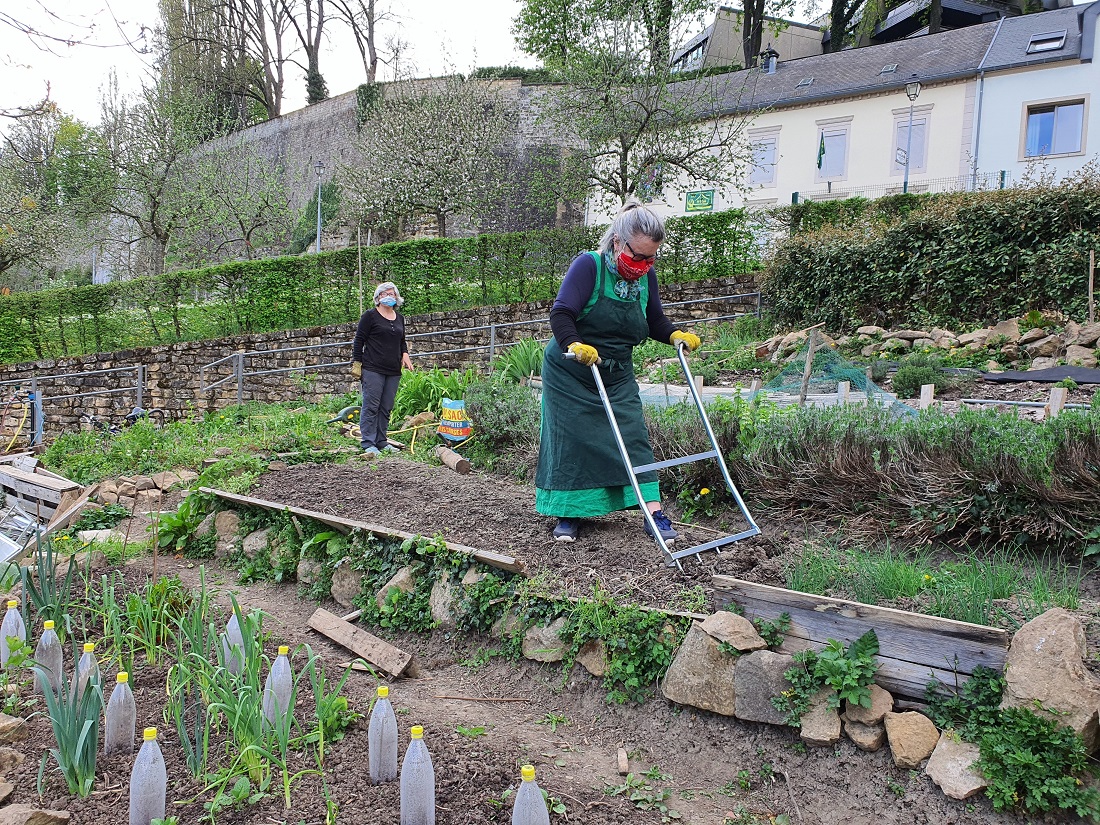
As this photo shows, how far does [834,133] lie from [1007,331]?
1689 centimetres

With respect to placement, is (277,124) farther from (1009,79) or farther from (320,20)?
(1009,79)

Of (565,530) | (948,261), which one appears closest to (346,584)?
(565,530)

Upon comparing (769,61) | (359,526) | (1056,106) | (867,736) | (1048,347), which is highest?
(769,61)

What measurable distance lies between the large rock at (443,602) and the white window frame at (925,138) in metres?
23.8

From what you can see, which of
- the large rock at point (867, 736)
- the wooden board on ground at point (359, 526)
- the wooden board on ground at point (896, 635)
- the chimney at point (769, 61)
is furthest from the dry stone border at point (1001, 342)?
the chimney at point (769, 61)

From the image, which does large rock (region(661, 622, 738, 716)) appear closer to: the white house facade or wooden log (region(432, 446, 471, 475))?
wooden log (region(432, 446, 471, 475))

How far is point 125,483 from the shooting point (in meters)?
7.95

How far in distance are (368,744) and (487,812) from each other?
0.55 metres

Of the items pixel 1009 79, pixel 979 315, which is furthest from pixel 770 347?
pixel 1009 79

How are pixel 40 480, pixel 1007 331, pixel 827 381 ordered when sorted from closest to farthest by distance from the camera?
1. pixel 40 480
2. pixel 827 381
3. pixel 1007 331

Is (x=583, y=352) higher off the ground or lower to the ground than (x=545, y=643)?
higher

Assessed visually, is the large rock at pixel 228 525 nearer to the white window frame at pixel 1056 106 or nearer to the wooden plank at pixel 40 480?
the wooden plank at pixel 40 480

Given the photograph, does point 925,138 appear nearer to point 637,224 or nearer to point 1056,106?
point 1056,106

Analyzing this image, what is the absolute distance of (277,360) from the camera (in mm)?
15773
